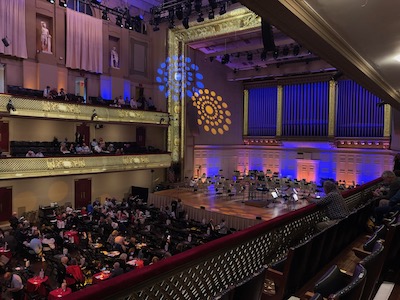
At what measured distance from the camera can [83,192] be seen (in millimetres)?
18203

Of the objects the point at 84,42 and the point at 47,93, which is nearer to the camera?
the point at 47,93

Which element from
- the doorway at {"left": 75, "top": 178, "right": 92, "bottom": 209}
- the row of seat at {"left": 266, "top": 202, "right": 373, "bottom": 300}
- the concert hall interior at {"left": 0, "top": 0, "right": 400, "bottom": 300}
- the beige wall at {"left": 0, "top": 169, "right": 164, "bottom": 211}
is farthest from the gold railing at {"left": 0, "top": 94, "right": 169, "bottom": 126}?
the row of seat at {"left": 266, "top": 202, "right": 373, "bottom": 300}

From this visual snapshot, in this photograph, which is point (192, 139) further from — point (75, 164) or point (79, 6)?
point (79, 6)

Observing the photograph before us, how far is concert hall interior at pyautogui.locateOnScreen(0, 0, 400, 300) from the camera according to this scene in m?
3.74

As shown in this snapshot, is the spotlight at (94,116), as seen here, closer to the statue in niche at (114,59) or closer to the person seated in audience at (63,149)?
the person seated in audience at (63,149)

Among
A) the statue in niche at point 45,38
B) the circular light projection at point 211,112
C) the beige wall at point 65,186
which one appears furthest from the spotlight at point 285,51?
the statue in niche at point 45,38

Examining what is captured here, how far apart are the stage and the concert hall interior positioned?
11 cm

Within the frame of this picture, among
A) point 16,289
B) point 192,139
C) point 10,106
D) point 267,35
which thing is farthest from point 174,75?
point 16,289

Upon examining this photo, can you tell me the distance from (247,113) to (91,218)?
16166 mm

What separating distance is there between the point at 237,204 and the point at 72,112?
30.7 ft

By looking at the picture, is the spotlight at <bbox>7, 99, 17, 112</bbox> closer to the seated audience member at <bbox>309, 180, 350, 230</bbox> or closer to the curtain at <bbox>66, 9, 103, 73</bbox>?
the curtain at <bbox>66, 9, 103, 73</bbox>

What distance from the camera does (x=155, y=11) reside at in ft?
65.6

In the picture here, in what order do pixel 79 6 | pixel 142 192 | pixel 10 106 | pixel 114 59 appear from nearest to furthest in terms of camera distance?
pixel 10 106 < pixel 79 6 < pixel 142 192 < pixel 114 59

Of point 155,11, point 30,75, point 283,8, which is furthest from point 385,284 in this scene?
point 155,11
